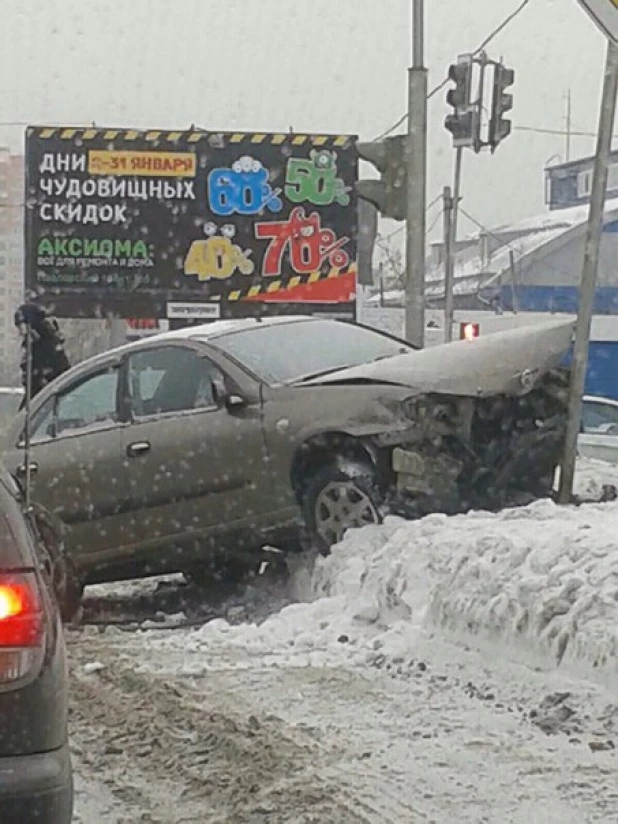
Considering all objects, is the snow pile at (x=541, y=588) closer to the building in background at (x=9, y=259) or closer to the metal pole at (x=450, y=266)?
the metal pole at (x=450, y=266)

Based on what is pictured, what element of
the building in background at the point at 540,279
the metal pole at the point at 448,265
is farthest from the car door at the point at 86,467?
the building in background at the point at 540,279

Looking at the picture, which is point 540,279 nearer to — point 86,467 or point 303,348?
point 303,348

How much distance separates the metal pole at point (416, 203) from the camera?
1549cm

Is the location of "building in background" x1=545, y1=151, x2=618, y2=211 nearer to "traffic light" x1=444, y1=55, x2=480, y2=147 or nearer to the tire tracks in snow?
"traffic light" x1=444, y1=55, x2=480, y2=147

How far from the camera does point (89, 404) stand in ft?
33.1

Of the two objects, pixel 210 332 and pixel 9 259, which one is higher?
pixel 9 259

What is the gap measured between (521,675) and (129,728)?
5.32 feet

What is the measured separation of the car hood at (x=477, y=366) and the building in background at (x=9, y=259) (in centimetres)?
2387

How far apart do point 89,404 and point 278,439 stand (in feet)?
5.26

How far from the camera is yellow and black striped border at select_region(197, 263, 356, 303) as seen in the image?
26.9 m

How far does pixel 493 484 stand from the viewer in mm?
9305

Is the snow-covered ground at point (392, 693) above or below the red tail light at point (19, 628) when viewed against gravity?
below

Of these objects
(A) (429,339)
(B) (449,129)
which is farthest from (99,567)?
(A) (429,339)

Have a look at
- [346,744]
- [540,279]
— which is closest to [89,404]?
[346,744]
